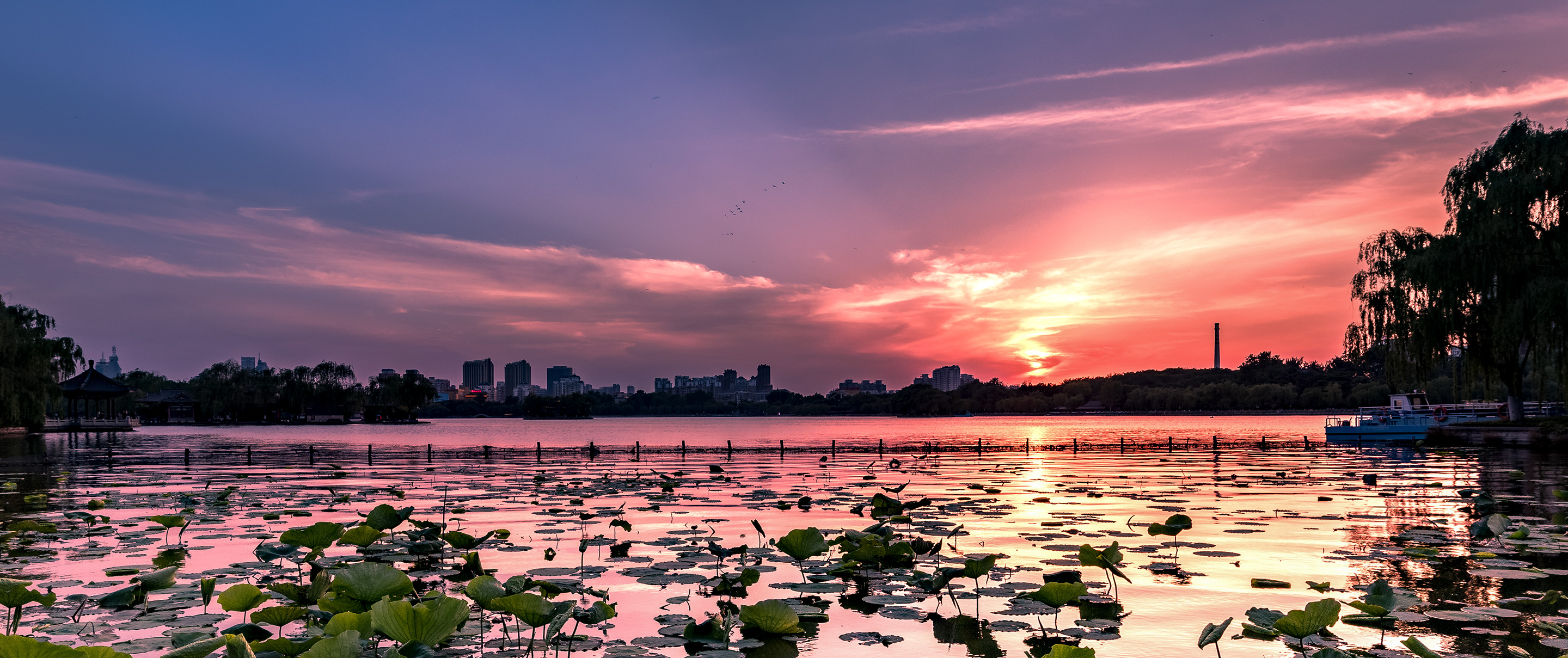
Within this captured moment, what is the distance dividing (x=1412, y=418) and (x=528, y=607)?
50.6m

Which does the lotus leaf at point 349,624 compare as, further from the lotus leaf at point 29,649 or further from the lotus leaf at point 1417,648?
the lotus leaf at point 1417,648

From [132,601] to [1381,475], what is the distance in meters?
27.8

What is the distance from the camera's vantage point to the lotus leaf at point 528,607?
527 centimetres

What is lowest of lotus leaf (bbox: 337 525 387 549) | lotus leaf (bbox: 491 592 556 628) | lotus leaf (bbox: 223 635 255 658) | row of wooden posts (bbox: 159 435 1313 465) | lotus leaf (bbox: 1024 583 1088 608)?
row of wooden posts (bbox: 159 435 1313 465)

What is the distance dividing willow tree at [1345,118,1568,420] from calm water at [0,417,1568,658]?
3.95 metres

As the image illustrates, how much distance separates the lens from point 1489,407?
4469 centimetres

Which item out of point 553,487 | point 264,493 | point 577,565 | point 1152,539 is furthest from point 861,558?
point 264,493

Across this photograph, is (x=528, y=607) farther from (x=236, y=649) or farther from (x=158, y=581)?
(x=158, y=581)

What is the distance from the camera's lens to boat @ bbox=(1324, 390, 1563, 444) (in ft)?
141

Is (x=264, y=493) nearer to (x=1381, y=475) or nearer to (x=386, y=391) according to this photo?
(x=1381, y=475)

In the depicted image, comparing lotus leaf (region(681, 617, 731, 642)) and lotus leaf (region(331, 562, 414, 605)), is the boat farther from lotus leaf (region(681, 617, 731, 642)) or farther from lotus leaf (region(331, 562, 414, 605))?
lotus leaf (region(331, 562, 414, 605))

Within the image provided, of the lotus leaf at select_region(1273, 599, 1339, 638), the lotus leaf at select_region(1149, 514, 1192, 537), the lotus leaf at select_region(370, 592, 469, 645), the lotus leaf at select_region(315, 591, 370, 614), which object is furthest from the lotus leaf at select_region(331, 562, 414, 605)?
the lotus leaf at select_region(1149, 514, 1192, 537)

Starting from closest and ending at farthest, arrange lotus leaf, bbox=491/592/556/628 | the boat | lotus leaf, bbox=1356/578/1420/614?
lotus leaf, bbox=491/592/556/628, lotus leaf, bbox=1356/578/1420/614, the boat

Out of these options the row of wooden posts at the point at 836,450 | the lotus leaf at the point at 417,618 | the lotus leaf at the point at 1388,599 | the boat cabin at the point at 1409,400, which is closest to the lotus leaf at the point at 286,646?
the lotus leaf at the point at 417,618
